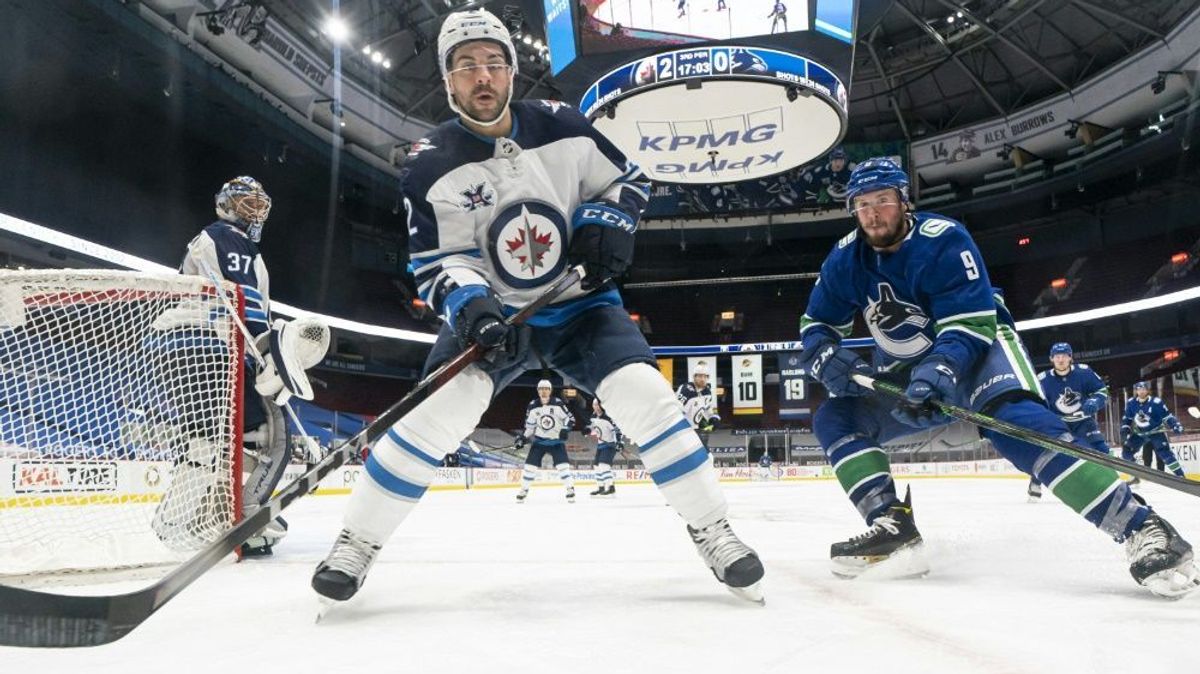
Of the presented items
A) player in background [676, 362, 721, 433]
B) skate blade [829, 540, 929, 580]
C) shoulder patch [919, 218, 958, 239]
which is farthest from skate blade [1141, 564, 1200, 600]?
player in background [676, 362, 721, 433]

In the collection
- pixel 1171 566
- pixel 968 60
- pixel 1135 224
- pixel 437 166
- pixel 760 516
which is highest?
pixel 968 60

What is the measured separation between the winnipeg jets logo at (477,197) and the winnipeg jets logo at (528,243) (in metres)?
0.05

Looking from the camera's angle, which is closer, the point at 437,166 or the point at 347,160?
the point at 437,166

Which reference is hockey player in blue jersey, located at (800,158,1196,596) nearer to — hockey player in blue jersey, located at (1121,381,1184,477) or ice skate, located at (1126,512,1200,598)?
ice skate, located at (1126,512,1200,598)

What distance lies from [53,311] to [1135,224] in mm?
23282

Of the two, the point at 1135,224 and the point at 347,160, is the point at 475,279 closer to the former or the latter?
the point at 347,160

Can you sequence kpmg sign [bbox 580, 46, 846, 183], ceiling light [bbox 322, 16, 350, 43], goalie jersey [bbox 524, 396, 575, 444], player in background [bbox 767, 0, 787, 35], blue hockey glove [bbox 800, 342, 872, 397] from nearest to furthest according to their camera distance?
blue hockey glove [bbox 800, 342, 872, 397]
player in background [bbox 767, 0, 787, 35]
kpmg sign [bbox 580, 46, 846, 183]
goalie jersey [bbox 524, 396, 575, 444]
ceiling light [bbox 322, 16, 350, 43]

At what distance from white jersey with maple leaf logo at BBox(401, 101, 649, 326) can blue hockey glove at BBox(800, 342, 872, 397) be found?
74cm

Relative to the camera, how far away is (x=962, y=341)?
2.07 meters

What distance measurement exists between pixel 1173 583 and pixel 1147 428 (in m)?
8.50

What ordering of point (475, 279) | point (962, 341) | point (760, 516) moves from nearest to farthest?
point (475, 279), point (962, 341), point (760, 516)

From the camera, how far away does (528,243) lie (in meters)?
1.97

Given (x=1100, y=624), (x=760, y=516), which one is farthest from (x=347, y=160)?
(x=1100, y=624)

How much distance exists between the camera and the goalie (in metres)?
2.09
